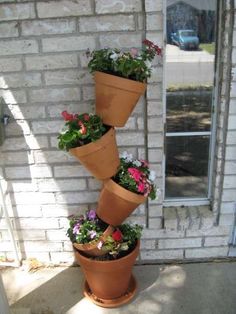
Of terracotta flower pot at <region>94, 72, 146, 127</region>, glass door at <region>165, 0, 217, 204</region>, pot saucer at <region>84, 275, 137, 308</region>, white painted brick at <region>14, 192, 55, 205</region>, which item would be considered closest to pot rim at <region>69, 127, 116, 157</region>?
terracotta flower pot at <region>94, 72, 146, 127</region>

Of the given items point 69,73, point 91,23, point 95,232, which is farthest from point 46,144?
point 91,23

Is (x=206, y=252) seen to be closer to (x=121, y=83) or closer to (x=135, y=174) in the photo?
(x=135, y=174)

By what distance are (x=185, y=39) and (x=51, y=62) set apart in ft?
2.83

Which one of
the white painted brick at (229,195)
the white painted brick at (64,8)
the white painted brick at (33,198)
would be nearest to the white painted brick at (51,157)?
the white painted brick at (33,198)

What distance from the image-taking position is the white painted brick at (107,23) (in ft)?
7.32

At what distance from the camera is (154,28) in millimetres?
2230

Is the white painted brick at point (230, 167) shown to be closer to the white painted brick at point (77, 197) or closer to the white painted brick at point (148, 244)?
the white painted brick at point (148, 244)

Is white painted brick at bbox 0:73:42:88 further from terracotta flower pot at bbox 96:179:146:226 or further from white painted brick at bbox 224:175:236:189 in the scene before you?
white painted brick at bbox 224:175:236:189

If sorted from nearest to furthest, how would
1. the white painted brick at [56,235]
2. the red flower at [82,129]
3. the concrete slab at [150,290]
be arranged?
the red flower at [82,129], the concrete slab at [150,290], the white painted brick at [56,235]

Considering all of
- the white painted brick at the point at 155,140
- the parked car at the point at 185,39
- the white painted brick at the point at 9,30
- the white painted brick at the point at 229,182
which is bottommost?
the white painted brick at the point at 229,182

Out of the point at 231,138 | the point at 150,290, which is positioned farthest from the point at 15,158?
the point at 231,138

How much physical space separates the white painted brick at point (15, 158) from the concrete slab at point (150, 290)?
90 centimetres

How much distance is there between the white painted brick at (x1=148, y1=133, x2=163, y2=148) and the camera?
2490mm

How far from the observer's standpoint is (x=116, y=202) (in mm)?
2160
